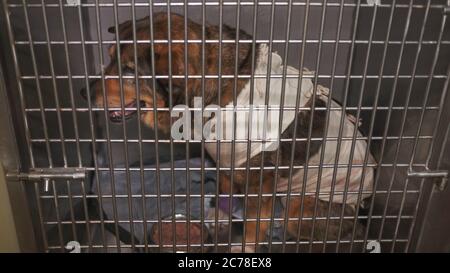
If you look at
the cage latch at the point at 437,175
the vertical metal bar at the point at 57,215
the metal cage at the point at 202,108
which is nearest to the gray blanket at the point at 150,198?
the metal cage at the point at 202,108

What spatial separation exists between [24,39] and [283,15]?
67cm

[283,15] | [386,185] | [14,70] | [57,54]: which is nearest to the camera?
[14,70]

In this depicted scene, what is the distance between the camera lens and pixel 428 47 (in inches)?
36.9

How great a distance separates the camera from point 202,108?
36.7 inches

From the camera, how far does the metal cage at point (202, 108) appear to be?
0.87 metres

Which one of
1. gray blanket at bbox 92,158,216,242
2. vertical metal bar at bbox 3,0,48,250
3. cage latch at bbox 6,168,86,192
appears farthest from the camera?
gray blanket at bbox 92,158,216,242

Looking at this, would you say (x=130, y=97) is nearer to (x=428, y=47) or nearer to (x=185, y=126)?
(x=185, y=126)

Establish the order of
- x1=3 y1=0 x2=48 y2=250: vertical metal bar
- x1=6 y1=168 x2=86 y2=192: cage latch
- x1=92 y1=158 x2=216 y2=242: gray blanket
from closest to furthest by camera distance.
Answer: x1=3 y1=0 x2=48 y2=250: vertical metal bar
x1=6 y1=168 x2=86 y2=192: cage latch
x1=92 y1=158 x2=216 y2=242: gray blanket

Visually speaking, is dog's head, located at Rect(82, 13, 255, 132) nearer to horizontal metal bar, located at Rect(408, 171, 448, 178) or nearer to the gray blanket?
the gray blanket

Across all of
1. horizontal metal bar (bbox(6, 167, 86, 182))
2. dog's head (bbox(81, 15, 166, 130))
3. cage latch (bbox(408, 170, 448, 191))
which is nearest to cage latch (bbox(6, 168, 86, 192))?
horizontal metal bar (bbox(6, 167, 86, 182))

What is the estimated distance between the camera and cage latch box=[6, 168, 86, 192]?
0.95m

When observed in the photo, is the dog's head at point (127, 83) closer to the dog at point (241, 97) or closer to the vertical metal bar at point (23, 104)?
the dog at point (241, 97)

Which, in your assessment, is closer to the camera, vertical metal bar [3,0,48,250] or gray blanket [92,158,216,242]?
vertical metal bar [3,0,48,250]
